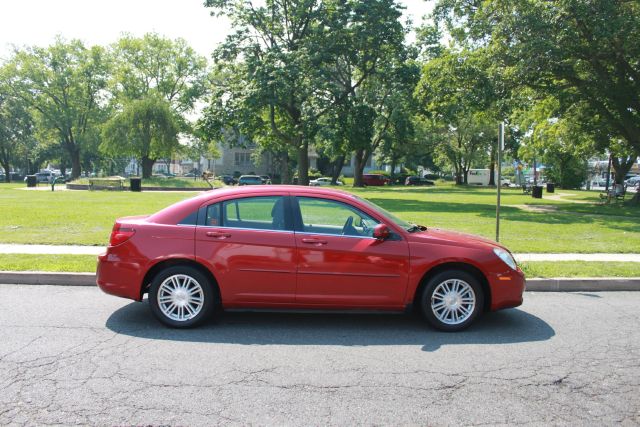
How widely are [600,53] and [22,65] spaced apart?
61504mm

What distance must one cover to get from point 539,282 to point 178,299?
5.43 metres

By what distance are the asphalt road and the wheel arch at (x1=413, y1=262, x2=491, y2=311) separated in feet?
1.21

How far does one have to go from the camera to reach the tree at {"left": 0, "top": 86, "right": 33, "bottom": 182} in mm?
69938

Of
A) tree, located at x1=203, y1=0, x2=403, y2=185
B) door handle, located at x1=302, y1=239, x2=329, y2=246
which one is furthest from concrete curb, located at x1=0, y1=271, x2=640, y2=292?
tree, located at x1=203, y1=0, x2=403, y2=185

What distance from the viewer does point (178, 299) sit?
5699 mm

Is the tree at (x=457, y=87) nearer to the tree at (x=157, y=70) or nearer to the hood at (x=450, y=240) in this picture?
the hood at (x=450, y=240)

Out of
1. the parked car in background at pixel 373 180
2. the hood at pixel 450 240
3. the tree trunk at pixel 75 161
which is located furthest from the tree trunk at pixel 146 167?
the hood at pixel 450 240

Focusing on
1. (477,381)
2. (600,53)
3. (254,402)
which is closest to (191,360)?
(254,402)

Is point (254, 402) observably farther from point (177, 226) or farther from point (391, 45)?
point (391, 45)

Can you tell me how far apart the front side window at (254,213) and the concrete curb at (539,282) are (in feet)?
10.7

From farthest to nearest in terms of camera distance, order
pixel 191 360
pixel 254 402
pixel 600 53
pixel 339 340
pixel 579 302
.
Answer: pixel 600 53 < pixel 579 302 < pixel 339 340 < pixel 191 360 < pixel 254 402

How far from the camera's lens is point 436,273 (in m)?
5.77

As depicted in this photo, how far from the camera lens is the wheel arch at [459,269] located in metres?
5.76

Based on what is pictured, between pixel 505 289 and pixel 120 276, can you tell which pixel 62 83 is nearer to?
pixel 120 276
